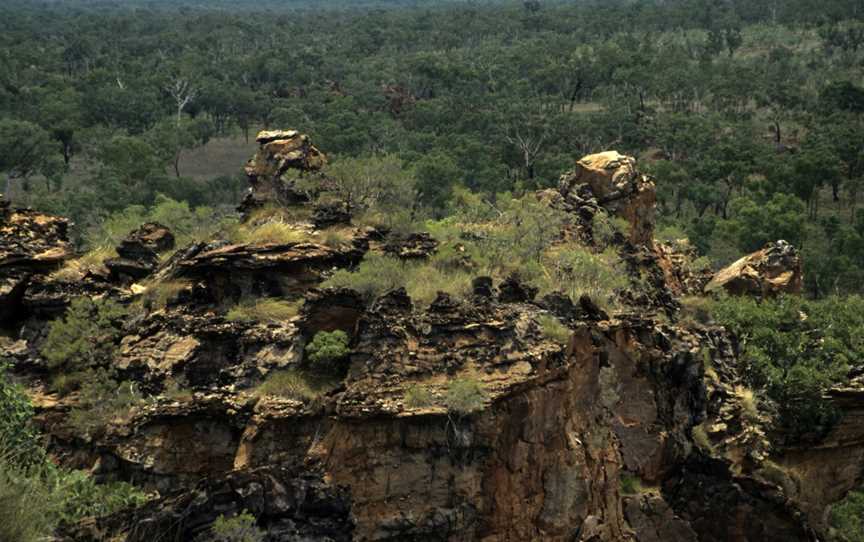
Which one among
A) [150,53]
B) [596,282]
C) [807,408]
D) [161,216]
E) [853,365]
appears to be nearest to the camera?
[596,282]

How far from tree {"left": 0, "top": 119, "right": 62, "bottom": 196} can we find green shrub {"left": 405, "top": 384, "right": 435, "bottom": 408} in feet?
196

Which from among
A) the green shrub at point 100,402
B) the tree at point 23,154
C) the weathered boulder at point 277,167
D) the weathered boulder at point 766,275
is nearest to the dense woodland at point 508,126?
the tree at point 23,154

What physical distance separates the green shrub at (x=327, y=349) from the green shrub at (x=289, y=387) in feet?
1.48

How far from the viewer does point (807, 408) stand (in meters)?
28.0

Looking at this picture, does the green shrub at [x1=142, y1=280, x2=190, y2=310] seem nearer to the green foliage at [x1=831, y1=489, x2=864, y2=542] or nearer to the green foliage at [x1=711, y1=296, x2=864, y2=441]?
the green foliage at [x1=711, y1=296, x2=864, y2=441]

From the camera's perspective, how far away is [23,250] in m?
24.6

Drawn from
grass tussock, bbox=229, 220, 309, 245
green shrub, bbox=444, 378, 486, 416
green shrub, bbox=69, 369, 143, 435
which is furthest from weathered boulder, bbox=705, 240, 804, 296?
green shrub, bbox=69, 369, 143, 435

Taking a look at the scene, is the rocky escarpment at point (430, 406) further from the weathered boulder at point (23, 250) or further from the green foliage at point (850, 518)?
the green foliage at point (850, 518)

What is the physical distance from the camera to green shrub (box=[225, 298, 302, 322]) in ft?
76.0

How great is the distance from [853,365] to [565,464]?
13.1m

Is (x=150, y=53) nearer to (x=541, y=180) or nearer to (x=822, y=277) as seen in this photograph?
(x=541, y=180)

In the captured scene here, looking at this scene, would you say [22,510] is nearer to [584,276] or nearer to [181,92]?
[584,276]

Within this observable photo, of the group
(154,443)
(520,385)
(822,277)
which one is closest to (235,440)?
(154,443)

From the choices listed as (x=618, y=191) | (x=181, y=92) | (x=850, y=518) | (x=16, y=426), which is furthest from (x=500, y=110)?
(x=16, y=426)
